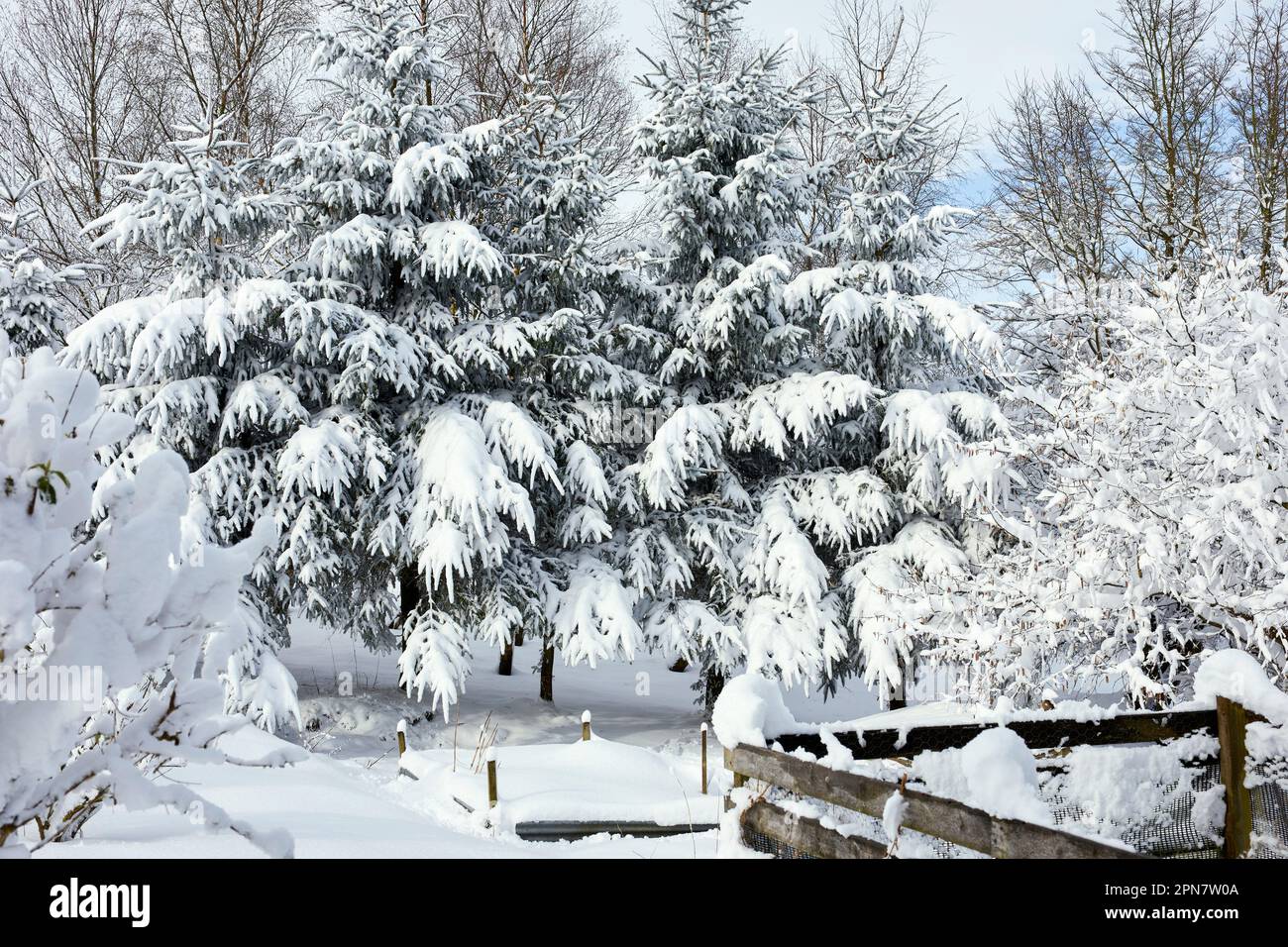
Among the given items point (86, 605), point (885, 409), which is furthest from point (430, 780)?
point (86, 605)

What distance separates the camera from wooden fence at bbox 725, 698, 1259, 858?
3094 millimetres

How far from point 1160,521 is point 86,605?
23.4 ft

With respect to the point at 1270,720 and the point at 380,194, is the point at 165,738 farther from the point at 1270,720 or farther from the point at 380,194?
the point at 380,194

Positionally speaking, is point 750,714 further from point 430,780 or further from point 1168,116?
point 1168,116

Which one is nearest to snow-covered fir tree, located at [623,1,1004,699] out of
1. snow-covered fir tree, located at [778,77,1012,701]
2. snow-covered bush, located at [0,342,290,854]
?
snow-covered fir tree, located at [778,77,1012,701]

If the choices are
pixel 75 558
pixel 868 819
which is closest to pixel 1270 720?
pixel 868 819

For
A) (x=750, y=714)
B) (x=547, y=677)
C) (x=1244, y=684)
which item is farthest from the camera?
(x=547, y=677)

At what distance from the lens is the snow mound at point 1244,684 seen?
13.2 ft

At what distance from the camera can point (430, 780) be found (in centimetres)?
1073

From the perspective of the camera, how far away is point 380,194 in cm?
1359

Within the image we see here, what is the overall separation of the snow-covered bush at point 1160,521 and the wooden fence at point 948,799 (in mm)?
2046

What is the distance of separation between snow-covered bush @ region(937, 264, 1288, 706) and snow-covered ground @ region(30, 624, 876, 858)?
320cm

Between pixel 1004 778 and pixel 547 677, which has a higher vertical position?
pixel 1004 778

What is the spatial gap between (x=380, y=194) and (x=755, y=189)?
5612 mm
